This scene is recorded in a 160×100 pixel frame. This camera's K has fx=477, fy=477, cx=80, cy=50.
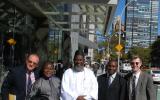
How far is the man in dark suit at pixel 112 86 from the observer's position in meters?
7.14

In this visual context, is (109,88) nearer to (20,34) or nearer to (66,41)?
(20,34)

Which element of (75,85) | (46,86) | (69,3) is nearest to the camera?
(46,86)

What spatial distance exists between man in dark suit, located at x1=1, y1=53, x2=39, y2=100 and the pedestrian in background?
0.40ft

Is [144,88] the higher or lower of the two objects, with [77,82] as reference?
lower

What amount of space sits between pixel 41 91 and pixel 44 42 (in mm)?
25902

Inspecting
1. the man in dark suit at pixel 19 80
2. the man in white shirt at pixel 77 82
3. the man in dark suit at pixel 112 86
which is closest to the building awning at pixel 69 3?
the man in dark suit at pixel 112 86

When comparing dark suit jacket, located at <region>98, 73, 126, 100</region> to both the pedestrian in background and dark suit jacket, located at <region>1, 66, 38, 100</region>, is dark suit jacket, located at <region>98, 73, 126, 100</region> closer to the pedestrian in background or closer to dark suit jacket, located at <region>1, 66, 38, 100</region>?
the pedestrian in background

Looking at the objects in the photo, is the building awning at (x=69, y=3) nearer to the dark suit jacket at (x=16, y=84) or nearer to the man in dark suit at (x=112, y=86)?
the man in dark suit at (x=112, y=86)

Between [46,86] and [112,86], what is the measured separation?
4.37ft

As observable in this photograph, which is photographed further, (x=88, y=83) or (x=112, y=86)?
(x=112, y=86)

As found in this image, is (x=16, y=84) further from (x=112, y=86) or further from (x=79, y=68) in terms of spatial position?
(x=112, y=86)

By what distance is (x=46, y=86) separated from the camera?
621 centimetres

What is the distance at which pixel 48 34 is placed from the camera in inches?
1286

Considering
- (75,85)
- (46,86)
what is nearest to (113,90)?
(75,85)
